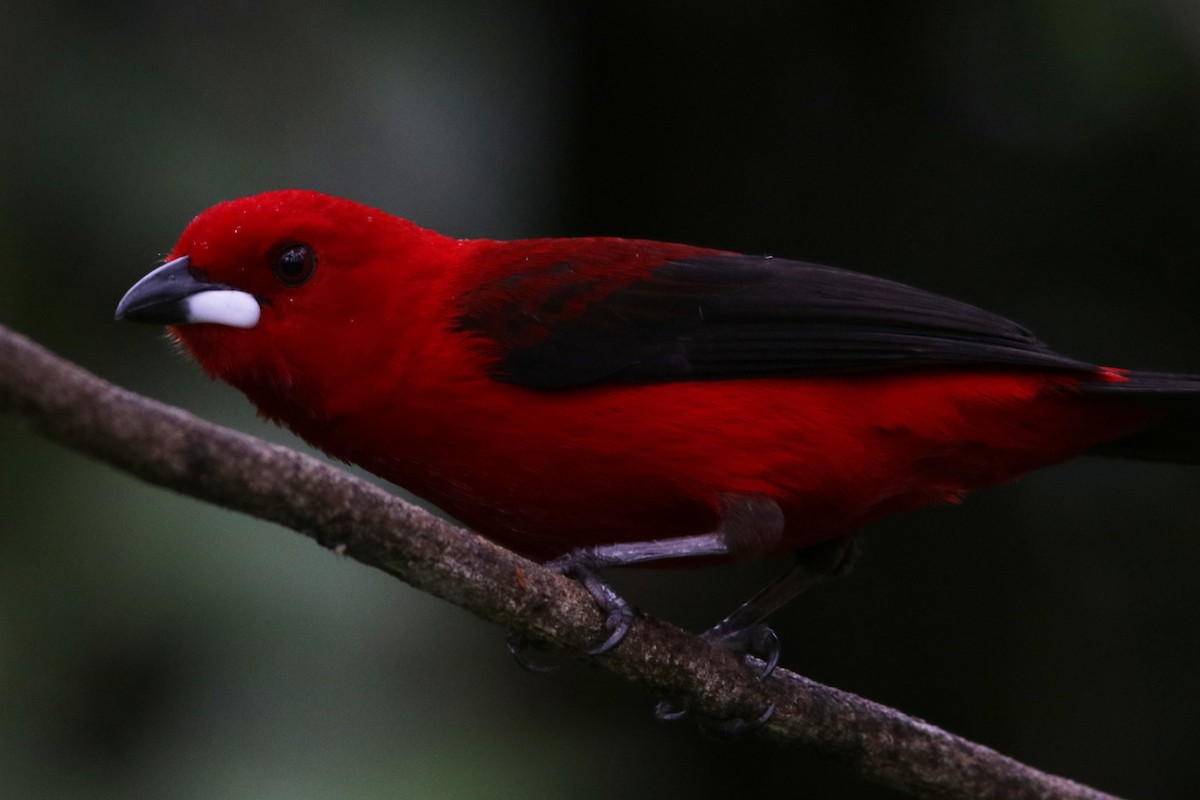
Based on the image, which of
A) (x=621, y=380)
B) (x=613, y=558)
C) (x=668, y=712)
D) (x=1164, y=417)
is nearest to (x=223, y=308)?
(x=621, y=380)

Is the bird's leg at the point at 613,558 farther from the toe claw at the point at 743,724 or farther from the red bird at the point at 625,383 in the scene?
the toe claw at the point at 743,724

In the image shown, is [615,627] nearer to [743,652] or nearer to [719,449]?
[719,449]

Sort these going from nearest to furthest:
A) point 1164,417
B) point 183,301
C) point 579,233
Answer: point 183,301 → point 1164,417 → point 579,233

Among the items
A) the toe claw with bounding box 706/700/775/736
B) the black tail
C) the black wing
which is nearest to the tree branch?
the toe claw with bounding box 706/700/775/736

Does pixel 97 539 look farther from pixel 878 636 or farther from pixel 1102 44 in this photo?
pixel 1102 44

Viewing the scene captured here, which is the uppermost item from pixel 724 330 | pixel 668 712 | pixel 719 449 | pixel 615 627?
pixel 724 330

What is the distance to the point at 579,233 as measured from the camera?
471 cm

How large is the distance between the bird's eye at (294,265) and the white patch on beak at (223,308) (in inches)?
4.2

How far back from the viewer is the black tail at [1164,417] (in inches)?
139

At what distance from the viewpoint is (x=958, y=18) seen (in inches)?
184

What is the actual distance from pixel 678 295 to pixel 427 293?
2.24 ft

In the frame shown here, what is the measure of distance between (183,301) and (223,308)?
0.10 m

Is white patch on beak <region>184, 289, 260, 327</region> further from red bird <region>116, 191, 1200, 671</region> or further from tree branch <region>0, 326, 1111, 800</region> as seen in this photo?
tree branch <region>0, 326, 1111, 800</region>

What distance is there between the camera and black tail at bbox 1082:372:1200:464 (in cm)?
352
